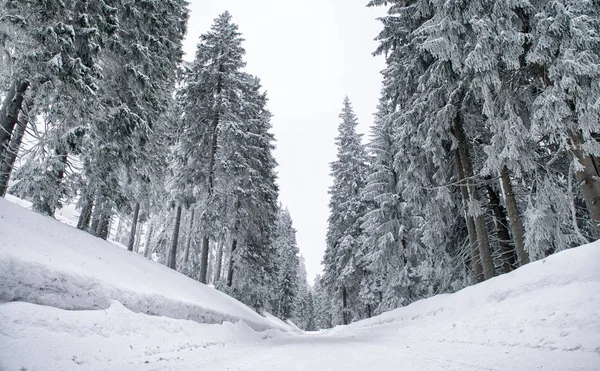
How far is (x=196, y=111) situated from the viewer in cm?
1839

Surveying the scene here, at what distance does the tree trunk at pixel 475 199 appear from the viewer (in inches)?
383

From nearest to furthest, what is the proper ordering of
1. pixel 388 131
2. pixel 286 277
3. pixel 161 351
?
1. pixel 161 351
2. pixel 388 131
3. pixel 286 277

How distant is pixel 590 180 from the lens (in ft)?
23.3

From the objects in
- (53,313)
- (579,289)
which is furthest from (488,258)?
(53,313)

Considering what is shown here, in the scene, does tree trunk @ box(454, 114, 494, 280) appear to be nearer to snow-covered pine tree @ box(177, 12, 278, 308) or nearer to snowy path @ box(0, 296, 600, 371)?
snowy path @ box(0, 296, 600, 371)

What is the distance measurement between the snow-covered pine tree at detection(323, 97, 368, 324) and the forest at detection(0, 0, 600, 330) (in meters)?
5.40

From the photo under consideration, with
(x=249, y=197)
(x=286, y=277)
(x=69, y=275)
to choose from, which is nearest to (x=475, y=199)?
(x=69, y=275)

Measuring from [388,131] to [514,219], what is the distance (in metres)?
12.5

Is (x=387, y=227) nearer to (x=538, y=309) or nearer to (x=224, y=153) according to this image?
(x=224, y=153)

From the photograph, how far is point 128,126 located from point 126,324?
314 inches

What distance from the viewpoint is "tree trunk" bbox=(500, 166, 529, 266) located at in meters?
8.60

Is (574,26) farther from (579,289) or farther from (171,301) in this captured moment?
(171,301)

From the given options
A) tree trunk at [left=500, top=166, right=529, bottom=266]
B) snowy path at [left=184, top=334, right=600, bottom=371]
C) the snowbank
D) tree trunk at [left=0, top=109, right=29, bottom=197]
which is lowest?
snowy path at [left=184, top=334, right=600, bottom=371]

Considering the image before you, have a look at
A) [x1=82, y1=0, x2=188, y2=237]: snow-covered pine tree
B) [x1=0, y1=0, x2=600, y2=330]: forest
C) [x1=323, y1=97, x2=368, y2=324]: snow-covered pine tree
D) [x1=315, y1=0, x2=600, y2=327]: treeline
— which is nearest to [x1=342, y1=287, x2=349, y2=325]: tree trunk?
[x1=323, y1=97, x2=368, y2=324]: snow-covered pine tree
